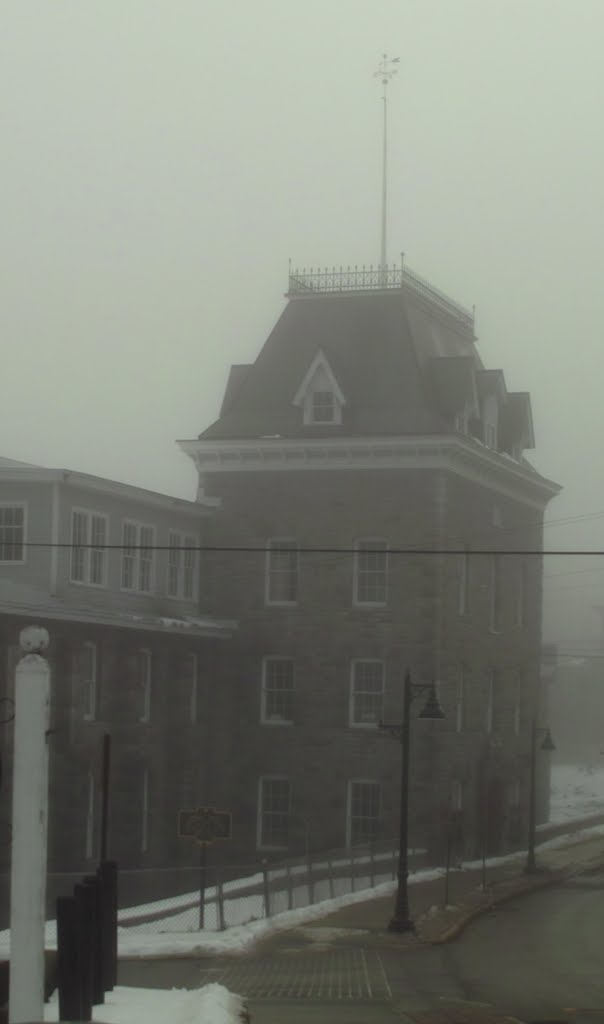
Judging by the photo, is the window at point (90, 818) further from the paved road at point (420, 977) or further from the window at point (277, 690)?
the paved road at point (420, 977)

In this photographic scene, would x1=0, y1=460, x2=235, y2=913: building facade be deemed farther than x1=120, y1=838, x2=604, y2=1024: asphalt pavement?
Yes

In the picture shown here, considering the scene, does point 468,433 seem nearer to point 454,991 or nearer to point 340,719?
point 340,719

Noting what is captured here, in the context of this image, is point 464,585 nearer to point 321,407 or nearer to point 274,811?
point 321,407

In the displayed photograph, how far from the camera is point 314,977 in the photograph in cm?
2869

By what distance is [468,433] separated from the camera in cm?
5825

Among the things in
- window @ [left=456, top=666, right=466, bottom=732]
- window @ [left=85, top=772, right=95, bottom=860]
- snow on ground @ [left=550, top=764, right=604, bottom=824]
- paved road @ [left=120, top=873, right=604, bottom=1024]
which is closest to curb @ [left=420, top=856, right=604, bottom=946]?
paved road @ [left=120, top=873, right=604, bottom=1024]

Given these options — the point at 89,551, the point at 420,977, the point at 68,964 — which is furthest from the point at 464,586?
the point at 68,964

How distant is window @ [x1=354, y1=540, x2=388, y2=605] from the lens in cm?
5616

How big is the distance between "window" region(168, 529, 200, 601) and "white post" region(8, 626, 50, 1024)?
40554 millimetres

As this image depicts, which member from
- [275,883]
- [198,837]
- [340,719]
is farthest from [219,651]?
[198,837]

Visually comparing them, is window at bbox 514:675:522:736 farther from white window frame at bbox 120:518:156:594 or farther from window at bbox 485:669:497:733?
white window frame at bbox 120:518:156:594

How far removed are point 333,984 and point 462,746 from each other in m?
30.3

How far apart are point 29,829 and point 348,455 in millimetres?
42487

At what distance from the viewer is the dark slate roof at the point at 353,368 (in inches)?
2216
